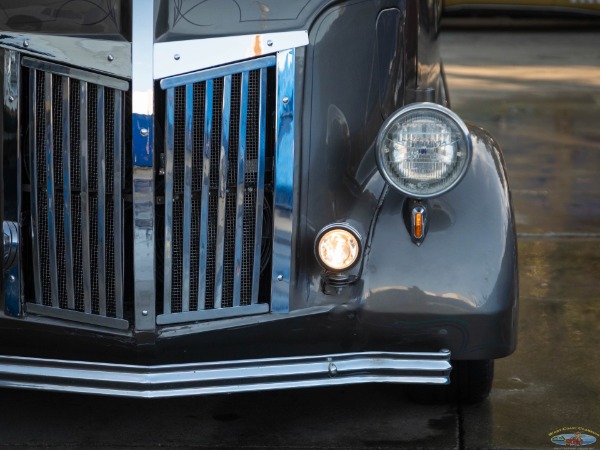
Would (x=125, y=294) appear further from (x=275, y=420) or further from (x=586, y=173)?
(x=586, y=173)

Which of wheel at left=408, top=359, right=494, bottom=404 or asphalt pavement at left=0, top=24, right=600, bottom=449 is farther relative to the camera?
wheel at left=408, top=359, right=494, bottom=404

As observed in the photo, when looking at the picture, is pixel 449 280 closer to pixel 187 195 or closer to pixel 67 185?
pixel 187 195

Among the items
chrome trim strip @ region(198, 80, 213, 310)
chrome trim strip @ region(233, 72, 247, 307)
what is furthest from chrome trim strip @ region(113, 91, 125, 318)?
chrome trim strip @ region(233, 72, 247, 307)

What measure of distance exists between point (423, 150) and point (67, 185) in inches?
45.3

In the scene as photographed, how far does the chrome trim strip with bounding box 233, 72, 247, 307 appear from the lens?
3678 mm

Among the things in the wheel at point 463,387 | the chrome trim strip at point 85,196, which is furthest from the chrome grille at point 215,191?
the wheel at point 463,387

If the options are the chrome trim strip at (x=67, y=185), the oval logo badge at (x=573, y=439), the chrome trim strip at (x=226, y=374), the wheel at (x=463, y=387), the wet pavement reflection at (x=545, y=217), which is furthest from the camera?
the wet pavement reflection at (x=545, y=217)

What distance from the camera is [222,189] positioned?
371 centimetres

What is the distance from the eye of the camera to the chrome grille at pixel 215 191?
3652 millimetres

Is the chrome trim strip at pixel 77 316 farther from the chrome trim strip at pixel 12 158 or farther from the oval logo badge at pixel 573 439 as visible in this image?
the oval logo badge at pixel 573 439

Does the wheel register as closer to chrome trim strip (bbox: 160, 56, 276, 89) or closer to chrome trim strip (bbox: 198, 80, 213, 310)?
chrome trim strip (bbox: 198, 80, 213, 310)

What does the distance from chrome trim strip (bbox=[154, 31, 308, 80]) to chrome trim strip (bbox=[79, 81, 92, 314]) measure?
26cm

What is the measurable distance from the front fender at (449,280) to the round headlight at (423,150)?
0.17 m

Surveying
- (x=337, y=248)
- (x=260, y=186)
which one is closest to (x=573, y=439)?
(x=337, y=248)
